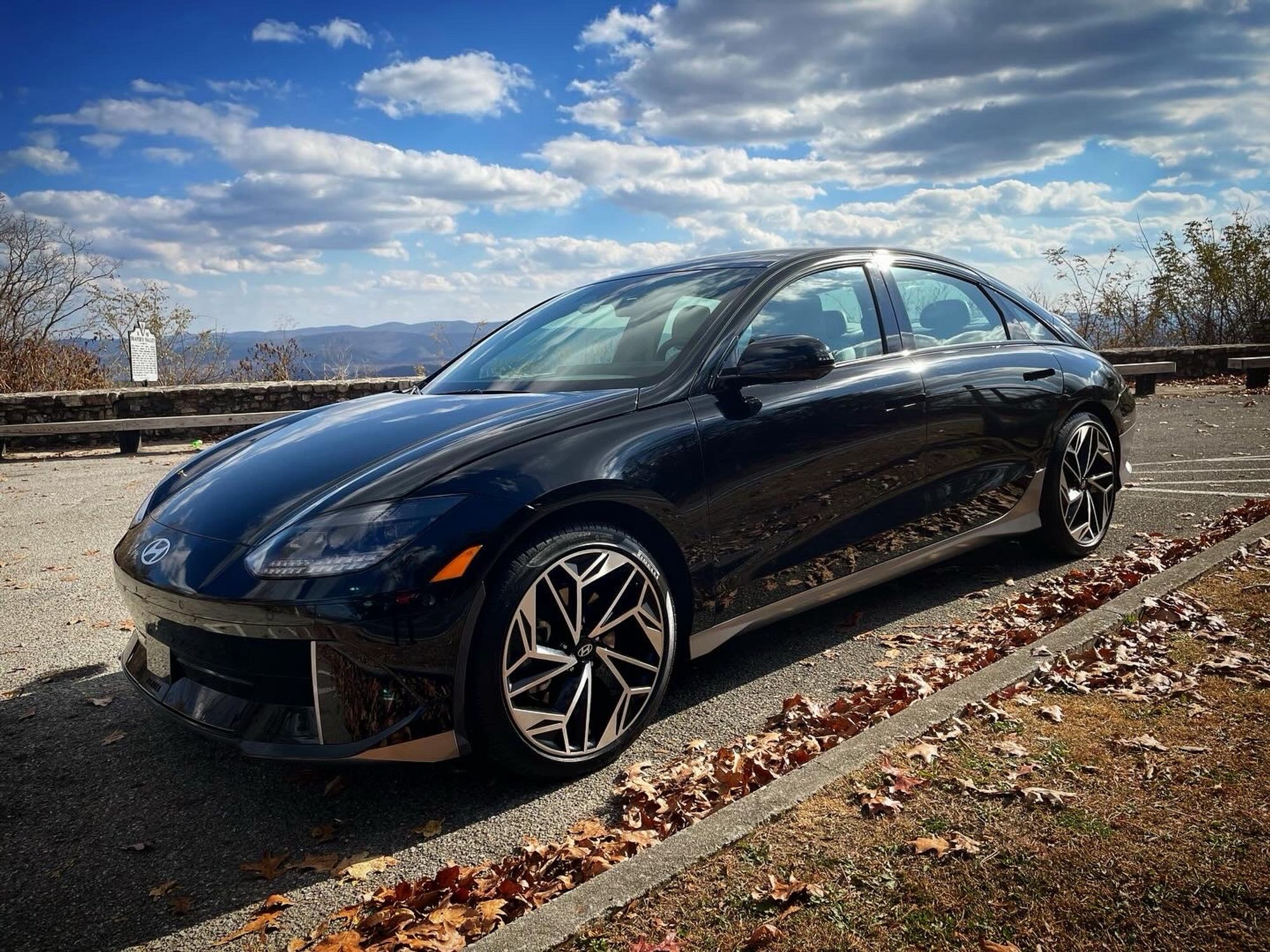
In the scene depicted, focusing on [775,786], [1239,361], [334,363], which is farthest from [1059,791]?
[1239,361]

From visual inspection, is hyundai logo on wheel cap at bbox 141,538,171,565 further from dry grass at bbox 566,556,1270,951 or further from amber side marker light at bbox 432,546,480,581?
dry grass at bbox 566,556,1270,951

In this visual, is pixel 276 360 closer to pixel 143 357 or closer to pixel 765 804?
pixel 143 357

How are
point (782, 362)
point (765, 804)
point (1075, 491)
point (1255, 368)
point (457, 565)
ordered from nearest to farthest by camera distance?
point (765, 804), point (457, 565), point (782, 362), point (1075, 491), point (1255, 368)

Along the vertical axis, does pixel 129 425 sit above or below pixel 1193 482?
above

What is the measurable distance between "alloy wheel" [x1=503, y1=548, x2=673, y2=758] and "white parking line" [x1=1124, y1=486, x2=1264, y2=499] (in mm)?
5414

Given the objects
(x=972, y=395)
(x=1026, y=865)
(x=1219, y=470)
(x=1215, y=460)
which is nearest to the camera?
(x=1026, y=865)

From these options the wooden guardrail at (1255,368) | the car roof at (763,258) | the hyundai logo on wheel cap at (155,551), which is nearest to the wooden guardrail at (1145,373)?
the wooden guardrail at (1255,368)

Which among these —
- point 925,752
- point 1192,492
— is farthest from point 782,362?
point 1192,492

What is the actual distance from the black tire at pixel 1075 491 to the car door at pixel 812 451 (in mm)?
1238

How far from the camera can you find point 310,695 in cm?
260

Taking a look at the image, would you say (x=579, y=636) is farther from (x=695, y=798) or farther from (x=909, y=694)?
(x=909, y=694)

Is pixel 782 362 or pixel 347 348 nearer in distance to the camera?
pixel 782 362

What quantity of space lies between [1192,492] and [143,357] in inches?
564

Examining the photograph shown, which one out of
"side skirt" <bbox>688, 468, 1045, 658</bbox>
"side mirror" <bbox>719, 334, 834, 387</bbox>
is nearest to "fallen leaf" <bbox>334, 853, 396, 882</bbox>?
"side skirt" <bbox>688, 468, 1045, 658</bbox>
